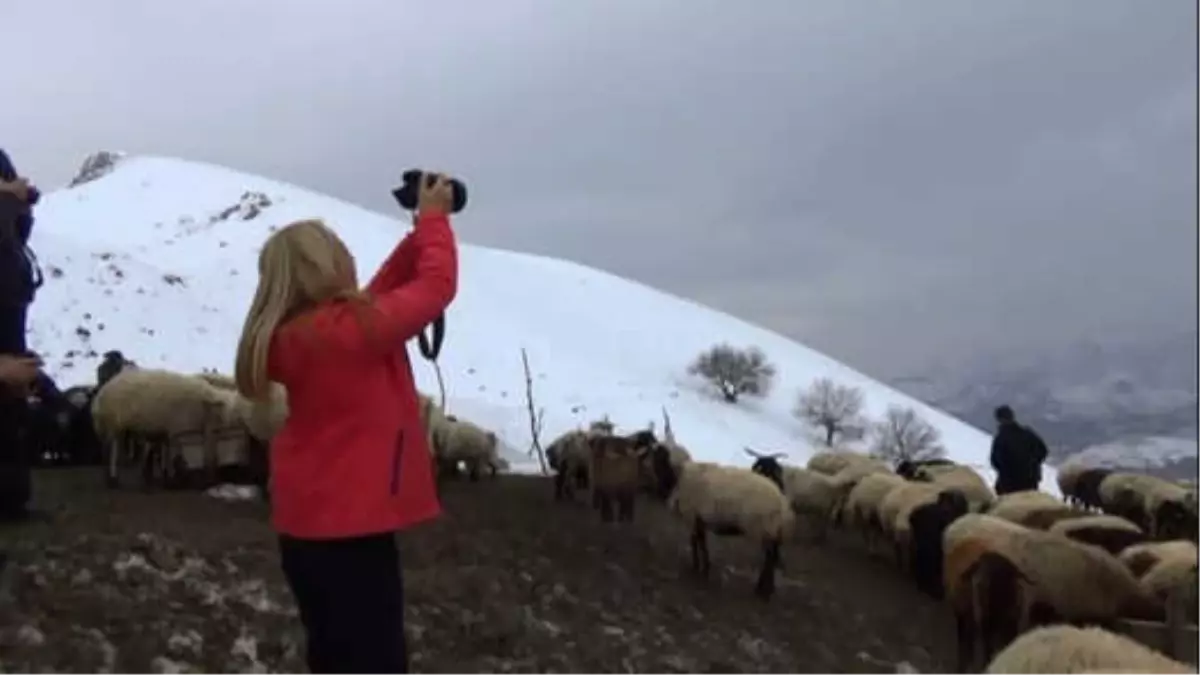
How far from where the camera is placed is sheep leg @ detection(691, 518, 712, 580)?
13102mm

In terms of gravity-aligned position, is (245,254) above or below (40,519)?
above

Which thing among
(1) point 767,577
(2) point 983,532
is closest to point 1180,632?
(2) point 983,532

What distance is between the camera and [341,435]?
425cm

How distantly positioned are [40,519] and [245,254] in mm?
62455

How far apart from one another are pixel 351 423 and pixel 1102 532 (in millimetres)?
9711

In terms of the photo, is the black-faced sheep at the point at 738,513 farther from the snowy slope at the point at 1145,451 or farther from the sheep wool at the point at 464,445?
the snowy slope at the point at 1145,451

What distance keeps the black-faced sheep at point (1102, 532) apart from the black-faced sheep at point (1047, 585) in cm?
155

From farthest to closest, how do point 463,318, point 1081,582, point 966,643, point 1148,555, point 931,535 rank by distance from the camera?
point 463,318 → point 931,535 → point 966,643 → point 1148,555 → point 1081,582

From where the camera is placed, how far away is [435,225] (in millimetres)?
4504

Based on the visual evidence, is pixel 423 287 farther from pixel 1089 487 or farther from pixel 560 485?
pixel 1089 487

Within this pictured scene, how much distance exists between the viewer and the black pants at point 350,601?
4.23 metres

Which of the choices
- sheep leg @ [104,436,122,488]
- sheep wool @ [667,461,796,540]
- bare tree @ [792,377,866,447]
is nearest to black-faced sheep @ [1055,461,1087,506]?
sheep wool @ [667,461,796,540]

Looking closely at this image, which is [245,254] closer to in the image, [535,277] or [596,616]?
[535,277]

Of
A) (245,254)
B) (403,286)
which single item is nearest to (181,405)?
(403,286)
